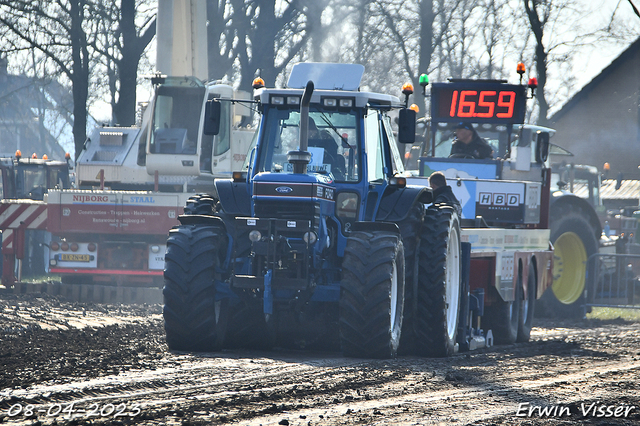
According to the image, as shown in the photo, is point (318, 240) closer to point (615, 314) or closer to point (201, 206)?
point (201, 206)

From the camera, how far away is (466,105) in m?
14.9

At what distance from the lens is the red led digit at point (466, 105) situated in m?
14.9

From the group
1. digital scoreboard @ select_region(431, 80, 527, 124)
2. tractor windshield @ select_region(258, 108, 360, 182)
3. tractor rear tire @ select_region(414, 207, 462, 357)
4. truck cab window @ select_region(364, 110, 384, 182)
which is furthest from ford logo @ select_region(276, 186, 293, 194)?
digital scoreboard @ select_region(431, 80, 527, 124)

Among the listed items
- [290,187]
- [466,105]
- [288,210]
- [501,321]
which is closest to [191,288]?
[288,210]

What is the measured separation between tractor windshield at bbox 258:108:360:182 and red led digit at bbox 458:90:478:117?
6.17 meters

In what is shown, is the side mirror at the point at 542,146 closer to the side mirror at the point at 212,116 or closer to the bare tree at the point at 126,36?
the side mirror at the point at 212,116

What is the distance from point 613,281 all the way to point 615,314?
0.89 meters

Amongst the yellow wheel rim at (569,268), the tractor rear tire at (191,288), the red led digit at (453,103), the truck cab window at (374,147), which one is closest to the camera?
the tractor rear tire at (191,288)

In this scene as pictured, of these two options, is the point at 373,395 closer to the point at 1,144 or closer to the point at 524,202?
the point at 524,202

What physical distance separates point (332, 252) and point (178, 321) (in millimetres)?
1549

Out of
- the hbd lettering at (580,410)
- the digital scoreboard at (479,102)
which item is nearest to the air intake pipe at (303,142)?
→ the hbd lettering at (580,410)

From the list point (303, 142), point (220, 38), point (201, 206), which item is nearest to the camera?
point (303, 142)

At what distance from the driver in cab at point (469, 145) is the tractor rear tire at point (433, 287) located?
4.92 metres

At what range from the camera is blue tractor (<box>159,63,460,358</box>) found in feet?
26.9
